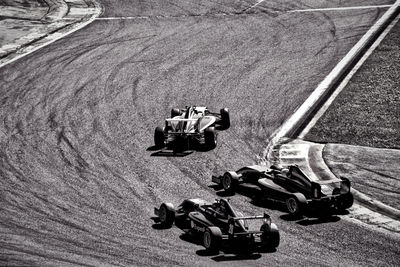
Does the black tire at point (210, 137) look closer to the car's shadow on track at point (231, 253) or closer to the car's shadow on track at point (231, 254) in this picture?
the car's shadow on track at point (231, 253)

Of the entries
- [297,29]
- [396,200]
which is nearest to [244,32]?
[297,29]

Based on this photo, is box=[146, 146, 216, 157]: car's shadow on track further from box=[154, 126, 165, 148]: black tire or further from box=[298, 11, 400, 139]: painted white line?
box=[298, 11, 400, 139]: painted white line

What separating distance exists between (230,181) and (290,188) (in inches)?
76.4

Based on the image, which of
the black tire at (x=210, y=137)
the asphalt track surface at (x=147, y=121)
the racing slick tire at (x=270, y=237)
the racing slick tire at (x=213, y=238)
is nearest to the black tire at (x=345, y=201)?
the asphalt track surface at (x=147, y=121)

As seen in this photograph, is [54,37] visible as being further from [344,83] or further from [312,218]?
[312,218]

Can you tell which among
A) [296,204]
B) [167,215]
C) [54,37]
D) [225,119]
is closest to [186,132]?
[225,119]

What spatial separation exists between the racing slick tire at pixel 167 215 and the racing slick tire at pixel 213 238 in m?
1.95

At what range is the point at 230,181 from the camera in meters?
26.1

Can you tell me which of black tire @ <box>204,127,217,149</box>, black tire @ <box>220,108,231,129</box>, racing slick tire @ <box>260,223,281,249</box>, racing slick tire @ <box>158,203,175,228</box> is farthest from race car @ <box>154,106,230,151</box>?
racing slick tire @ <box>260,223,281,249</box>

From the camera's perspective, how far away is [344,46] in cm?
4269

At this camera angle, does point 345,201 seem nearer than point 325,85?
Yes

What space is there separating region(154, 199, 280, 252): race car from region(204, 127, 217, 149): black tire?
6552 millimetres

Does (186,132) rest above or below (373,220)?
above

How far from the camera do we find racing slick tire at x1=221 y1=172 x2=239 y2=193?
85.6 ft
